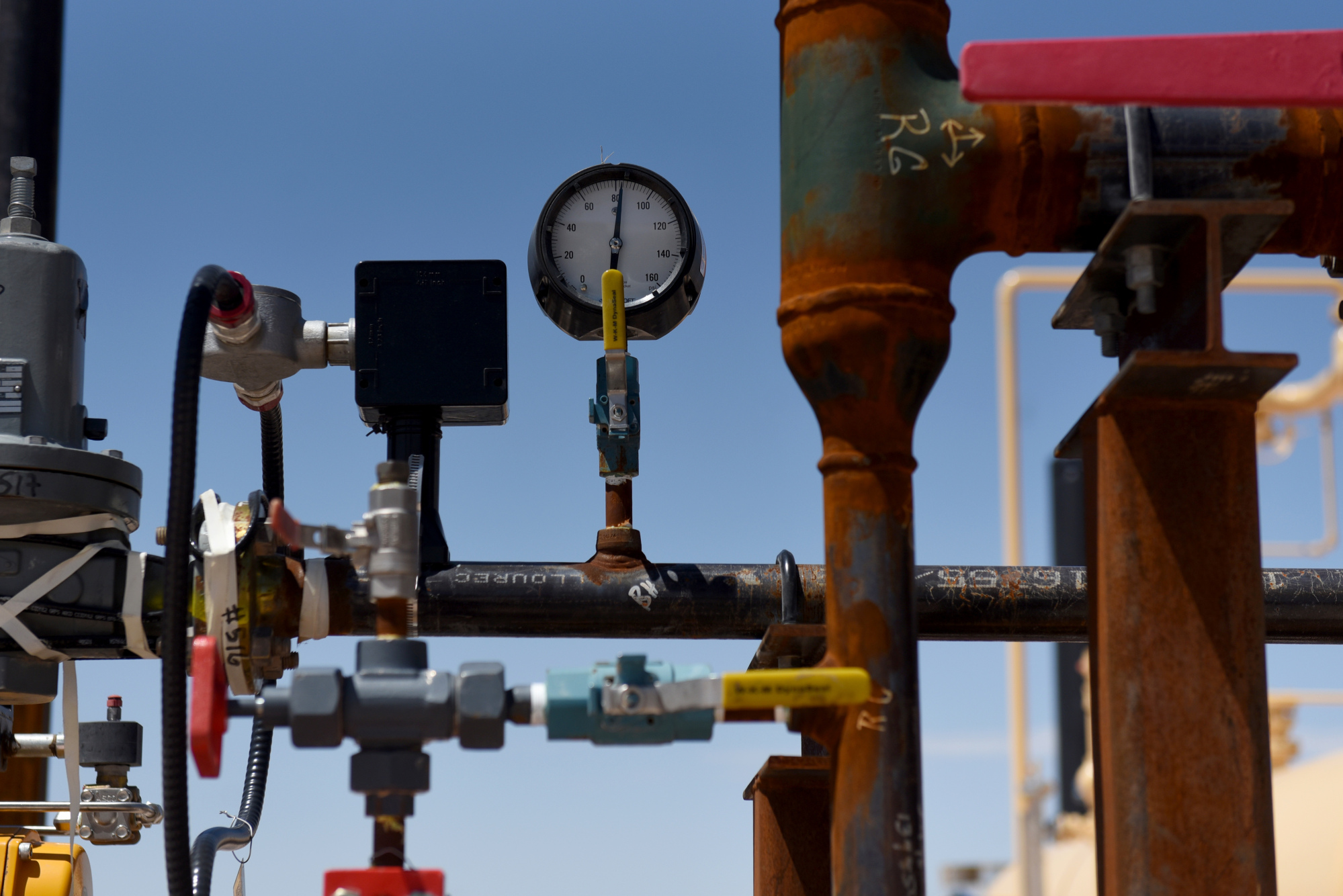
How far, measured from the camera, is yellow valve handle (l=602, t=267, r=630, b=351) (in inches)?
171

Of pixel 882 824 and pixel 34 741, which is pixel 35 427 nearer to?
pixel 34 741

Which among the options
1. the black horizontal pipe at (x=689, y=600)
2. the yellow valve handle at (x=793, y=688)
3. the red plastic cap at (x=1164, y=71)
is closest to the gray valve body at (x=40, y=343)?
the black horizontal pipe at (x=689, y=600)

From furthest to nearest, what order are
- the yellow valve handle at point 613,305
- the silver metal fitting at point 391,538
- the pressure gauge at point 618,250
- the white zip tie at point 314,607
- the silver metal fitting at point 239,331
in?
the pressure gauge at point 618,250
the silver metal fitting at point 239,331
the yellow valve handle at point 613,305
the white zip tie at point 314,607
the silver metal fitting at point 391,538

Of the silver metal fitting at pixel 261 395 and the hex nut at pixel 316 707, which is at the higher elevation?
the silver metal fitting at pixel 261 395

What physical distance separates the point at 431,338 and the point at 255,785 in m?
1.52

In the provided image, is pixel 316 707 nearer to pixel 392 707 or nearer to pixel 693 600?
pixel 392 707

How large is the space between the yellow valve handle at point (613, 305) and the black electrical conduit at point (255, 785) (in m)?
1.16

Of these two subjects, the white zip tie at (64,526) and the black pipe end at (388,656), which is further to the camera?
the white zip tie at (64,526)

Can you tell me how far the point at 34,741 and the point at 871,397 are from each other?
287cm

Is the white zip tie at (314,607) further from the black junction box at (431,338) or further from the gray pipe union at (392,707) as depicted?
the gray pipe union at (392,707)

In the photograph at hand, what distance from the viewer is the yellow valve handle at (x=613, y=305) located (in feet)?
14.3

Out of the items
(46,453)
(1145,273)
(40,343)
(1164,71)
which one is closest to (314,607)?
(46,453)

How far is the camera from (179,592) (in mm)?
3273

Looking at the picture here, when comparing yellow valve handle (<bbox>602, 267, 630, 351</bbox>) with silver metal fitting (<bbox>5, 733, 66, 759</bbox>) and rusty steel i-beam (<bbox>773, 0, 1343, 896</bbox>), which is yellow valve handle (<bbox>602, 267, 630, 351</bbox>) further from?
silver metal fitting (<bbox>5, 733, 66, 759</bbox>)
